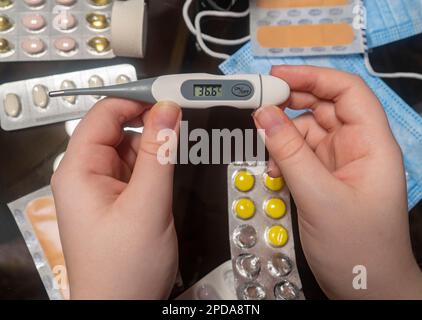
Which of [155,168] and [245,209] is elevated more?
[155,168]

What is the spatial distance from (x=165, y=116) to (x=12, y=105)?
0.31 m

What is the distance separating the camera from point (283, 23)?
667mm

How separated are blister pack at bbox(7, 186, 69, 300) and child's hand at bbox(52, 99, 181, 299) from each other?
0.53ft

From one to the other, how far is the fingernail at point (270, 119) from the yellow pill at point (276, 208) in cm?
16

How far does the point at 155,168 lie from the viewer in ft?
1.46

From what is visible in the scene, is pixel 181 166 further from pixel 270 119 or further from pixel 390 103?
pixel 390 103

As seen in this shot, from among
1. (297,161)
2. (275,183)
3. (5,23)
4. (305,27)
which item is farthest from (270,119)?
(5,23)

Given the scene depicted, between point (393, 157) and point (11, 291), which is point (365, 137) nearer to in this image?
point (393, 157)

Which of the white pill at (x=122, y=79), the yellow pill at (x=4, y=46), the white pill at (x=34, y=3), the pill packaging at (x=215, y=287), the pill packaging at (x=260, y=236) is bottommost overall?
the pill packaging at (x=215, y=287)

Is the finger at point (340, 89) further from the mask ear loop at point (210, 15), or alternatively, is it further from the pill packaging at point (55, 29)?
the pill packaging at point (55, 29)

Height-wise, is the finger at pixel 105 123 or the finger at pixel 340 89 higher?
the finger at pixel 340 89

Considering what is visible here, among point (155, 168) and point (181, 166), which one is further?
point (181, 166)

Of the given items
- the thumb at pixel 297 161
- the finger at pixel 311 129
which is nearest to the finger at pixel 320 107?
the finger at pixel 311 129

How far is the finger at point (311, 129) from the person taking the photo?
593 mm
